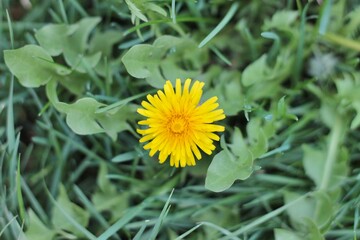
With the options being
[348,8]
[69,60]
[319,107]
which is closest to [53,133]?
[69,60]

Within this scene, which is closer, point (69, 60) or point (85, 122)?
point (85, 122)

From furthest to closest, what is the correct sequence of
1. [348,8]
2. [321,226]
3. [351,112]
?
[348,8], [351,112], [321,226]

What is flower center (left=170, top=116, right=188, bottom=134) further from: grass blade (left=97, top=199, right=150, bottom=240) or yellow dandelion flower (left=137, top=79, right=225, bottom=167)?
grass blade (left=97, top=199, right=150, bottom=240)

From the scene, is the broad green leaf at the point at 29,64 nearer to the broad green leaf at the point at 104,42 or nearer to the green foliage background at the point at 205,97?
the green foliage background at the point at 205,97

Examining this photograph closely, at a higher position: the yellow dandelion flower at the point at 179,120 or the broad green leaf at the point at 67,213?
the yellow dandelion flower at the point at 179,120

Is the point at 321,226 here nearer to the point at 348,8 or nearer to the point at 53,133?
the point at 348,8

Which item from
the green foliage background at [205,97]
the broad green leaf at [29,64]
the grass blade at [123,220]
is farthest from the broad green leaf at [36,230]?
the broad green leaf at [29,64]
